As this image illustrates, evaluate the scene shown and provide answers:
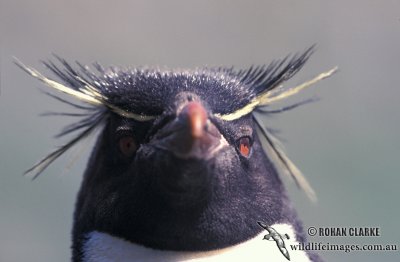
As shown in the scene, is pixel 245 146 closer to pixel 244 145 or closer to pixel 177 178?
pixel 244 145

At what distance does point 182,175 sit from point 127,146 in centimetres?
25

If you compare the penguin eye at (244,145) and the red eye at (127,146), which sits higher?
the penguin eye at (244,145)

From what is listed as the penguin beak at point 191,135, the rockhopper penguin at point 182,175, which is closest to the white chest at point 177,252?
the rockhopper penguin at point 182,175

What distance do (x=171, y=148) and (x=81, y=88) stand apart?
20.6 inches

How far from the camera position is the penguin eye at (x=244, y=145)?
1.67 meters

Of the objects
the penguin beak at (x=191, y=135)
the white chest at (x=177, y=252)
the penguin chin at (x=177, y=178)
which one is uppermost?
the penguin beak at (x=191, y=135)

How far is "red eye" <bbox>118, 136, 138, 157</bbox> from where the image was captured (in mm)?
1658

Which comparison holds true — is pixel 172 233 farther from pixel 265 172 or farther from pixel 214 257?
pixel 265 172

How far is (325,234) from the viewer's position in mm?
1933

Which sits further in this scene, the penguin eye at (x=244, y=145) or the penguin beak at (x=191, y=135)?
the penguin eye at (x=244, y=145)

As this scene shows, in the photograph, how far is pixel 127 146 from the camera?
5.48ft

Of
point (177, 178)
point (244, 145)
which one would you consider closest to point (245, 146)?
point (244, 145)

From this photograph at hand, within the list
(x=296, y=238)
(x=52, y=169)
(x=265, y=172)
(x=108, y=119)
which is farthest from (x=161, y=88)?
(x=52, y=169)

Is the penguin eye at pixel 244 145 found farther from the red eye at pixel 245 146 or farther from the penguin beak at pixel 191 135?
the penguin beak at pixel 191 135
